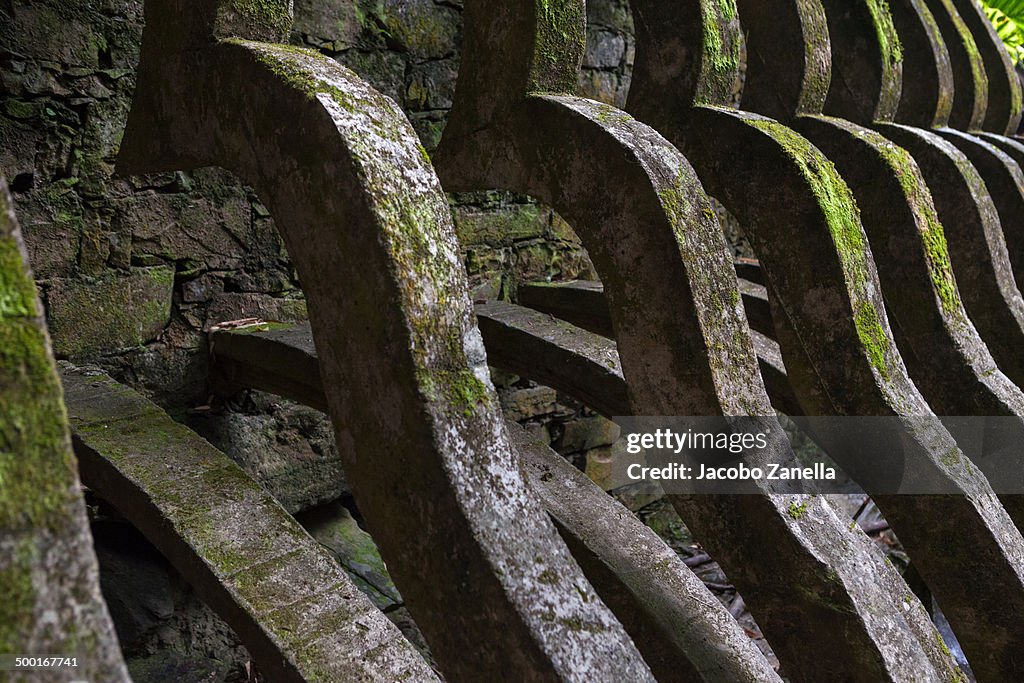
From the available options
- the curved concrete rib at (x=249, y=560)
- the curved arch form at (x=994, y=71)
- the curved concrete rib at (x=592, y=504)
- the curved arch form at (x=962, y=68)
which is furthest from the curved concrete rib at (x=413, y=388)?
the curved arch form at (x=994, y=71)

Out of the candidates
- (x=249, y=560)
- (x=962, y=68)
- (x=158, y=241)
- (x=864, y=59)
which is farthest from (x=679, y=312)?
(x=962, y=68)

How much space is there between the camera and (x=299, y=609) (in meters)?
1.27

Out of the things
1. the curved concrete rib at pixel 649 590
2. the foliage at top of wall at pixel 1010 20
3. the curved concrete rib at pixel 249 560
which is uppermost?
the foliage at top of wall at pixel 1010 20

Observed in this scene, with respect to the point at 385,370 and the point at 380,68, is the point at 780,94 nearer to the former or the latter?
the point at 380,68

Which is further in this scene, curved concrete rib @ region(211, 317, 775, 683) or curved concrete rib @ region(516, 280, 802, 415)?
curved concrete rib @ region(516, 280, 802, 415)

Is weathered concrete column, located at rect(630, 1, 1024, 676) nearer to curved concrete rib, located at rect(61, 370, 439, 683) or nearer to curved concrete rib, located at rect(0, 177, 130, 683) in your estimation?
curved concrete rib, located at rect(61, 370, 439, 683)

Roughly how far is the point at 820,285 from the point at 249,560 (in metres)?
1.20

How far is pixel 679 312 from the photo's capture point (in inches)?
58.5

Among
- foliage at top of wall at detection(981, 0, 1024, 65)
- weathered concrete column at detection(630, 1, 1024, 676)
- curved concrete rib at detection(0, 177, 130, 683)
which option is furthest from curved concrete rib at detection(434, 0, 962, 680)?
foliage at top of wall at detection(981, 0, 1024, 65)

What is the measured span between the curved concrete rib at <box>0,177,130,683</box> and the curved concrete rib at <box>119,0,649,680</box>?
0.49m

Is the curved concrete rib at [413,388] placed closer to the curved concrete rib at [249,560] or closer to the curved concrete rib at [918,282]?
the curved concrete rib at [249,560]

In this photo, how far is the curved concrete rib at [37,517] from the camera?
22.5 inches

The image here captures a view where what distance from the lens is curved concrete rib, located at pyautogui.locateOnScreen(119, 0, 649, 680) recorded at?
1.02 m

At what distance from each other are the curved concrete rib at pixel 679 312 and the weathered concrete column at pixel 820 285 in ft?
0.97
